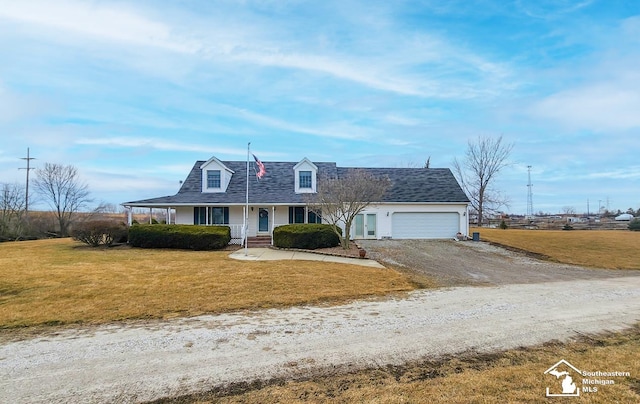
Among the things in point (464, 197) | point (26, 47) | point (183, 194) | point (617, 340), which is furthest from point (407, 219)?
point (26, 47)

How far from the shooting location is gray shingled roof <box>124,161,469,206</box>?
2128 centimetres

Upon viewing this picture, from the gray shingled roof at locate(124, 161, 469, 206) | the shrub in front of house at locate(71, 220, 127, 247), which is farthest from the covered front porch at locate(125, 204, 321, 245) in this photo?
the shrub in front of house at locate(71, 220, 127, 247)

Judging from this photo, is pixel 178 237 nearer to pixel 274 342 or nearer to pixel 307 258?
pixel 307 258

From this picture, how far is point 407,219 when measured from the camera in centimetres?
2267

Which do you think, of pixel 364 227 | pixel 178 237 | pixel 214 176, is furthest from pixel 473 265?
pixel 214 176

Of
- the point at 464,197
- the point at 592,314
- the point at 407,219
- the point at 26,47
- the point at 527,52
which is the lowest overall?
the point at 592,314

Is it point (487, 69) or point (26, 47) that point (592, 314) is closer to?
point (487, 69)

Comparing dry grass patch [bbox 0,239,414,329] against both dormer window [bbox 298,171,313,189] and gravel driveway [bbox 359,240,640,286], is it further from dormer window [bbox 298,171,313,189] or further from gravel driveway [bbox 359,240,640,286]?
dormer window [bbox 298,171,313,189]

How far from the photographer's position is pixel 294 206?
72.5 feet

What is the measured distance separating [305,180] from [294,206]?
2.18 metres

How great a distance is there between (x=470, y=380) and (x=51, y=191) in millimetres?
44169

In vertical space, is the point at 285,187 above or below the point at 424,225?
above

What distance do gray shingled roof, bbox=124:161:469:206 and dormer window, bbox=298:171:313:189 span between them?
0.89m

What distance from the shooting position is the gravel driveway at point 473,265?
11696 millimetres
